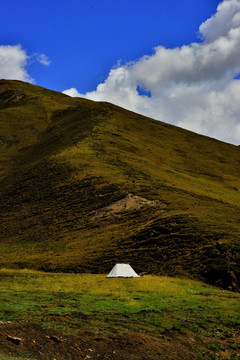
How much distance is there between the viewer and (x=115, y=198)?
190ft

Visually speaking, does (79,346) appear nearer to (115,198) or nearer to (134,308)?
(134,308)

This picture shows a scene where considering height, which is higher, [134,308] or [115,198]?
[115,198]

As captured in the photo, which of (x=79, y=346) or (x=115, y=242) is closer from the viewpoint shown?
(x=79, y=346)

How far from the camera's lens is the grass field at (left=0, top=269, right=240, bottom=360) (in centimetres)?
1995

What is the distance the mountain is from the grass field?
5.73m

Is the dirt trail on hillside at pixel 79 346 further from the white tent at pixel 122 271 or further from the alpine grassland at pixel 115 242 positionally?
the white tent at pixel 122 271

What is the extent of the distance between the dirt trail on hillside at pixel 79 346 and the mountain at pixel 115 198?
19011mm

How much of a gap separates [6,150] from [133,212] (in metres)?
59.3

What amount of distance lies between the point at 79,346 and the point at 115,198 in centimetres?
4121

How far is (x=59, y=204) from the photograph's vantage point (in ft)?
205

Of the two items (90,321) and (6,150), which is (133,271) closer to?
(90,321)

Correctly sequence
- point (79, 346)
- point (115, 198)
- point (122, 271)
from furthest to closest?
point (115, 198), point (122, 271), point (79, 346)

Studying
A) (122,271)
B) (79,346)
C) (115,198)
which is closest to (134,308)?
(79,346)

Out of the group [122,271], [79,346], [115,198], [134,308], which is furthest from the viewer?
[115,198]
